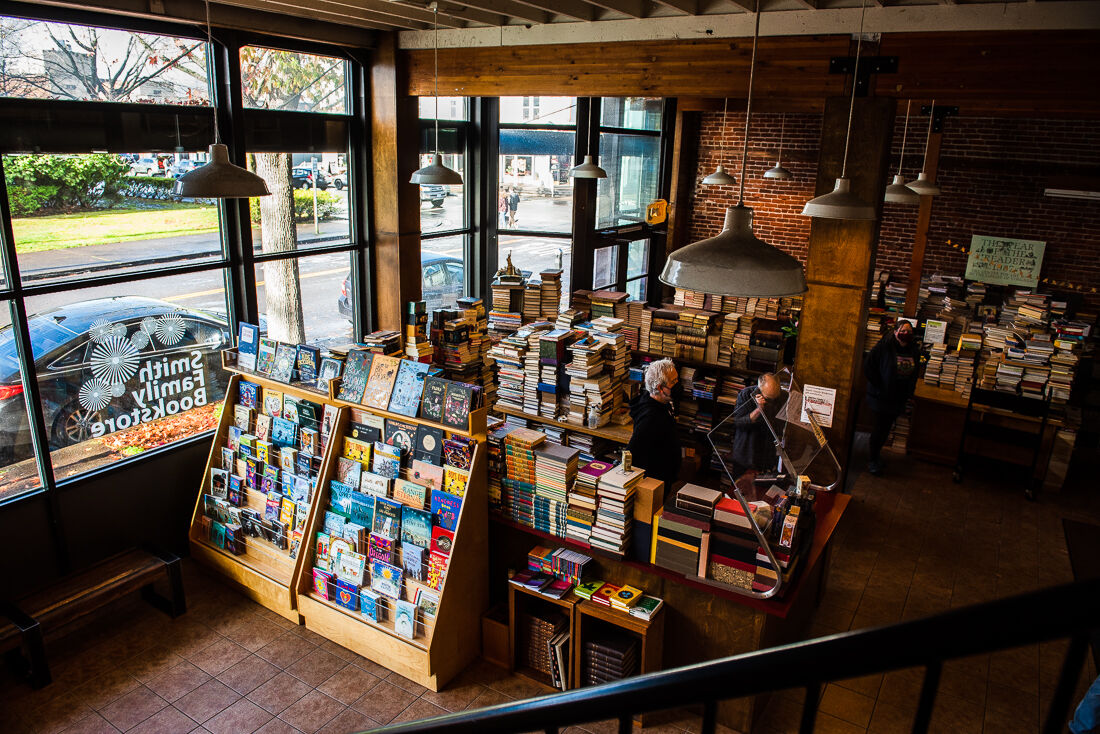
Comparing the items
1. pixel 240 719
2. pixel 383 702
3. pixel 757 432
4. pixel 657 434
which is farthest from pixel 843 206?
pixel 240 719

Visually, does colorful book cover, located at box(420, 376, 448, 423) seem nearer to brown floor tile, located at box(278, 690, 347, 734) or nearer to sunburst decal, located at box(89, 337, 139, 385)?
brown floor tile, located at box(278, 690, 347, 734)

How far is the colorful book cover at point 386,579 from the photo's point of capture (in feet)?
16.4

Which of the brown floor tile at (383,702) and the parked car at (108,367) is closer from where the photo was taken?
the brown floor tile at (383,702)

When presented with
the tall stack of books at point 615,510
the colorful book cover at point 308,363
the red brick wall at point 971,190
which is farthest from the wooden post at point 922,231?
the colorful book cover at point 308,363

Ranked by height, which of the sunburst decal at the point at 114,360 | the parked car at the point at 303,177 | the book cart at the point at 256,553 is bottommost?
the book cart at the point at 256,553

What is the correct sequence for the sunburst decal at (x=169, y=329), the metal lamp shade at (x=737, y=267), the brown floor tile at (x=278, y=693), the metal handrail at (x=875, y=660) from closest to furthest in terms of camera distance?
Answer: the metal handrail at (x=875, y=660) → the metal lamp shade at (x=737, y=267) → the brown floor tile at (x=278, y=693) → the sunburst decal at (x=169, y=329)

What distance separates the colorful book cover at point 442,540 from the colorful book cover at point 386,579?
354mm

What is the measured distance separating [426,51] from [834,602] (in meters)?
6.45

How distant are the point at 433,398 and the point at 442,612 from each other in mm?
1382

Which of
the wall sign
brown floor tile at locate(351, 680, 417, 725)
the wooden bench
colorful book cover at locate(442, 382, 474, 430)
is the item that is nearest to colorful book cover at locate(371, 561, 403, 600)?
brown floor tile at locate(351, 680, 417, 725)

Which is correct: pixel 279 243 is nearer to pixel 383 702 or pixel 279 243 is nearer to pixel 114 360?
pixel 114 360

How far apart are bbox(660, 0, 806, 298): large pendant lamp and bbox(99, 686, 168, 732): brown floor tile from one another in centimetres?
431

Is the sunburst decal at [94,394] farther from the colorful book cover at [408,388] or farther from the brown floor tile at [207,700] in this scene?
the colorful book cover at [408,388]

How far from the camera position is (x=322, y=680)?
491cm
